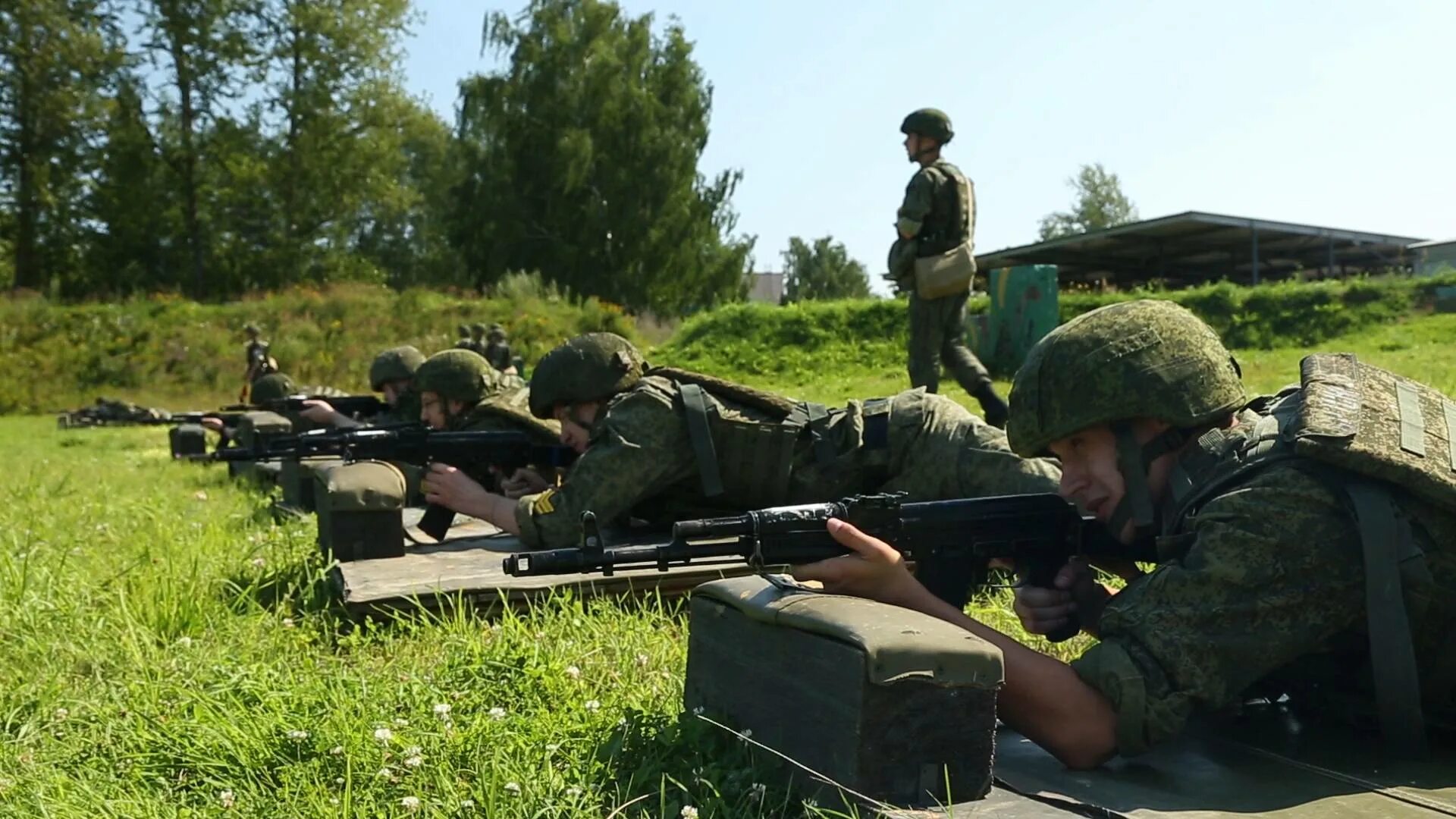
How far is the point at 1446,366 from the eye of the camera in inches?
446

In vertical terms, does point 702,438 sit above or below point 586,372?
below

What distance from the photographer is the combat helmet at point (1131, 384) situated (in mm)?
3049

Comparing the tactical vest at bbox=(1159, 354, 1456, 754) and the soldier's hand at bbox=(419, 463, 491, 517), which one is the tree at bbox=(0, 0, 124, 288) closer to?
the soldier's hand at bbox=(419, 463, 491, 517)

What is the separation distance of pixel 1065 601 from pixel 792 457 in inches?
83.9

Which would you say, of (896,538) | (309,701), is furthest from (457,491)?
(896,538)

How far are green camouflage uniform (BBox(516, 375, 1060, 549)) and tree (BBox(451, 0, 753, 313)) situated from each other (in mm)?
37349

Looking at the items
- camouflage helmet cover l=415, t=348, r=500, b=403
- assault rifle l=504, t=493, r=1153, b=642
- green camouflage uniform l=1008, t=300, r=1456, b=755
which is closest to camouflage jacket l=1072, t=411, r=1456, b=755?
green camouflage uniform l=1008, t=300, r=1456, b=755

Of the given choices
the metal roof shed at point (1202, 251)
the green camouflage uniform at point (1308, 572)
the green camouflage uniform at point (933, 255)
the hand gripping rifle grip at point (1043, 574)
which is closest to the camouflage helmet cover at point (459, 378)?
the green camouflage uniform at point (933, 255)

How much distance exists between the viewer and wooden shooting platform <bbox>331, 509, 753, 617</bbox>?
4914 mm

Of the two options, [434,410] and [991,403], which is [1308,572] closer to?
[434,410]

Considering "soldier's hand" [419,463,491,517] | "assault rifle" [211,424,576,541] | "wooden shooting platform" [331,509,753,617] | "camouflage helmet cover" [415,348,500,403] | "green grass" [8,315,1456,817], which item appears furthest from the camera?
"camouflage helmet cover" [415,348,500,403]

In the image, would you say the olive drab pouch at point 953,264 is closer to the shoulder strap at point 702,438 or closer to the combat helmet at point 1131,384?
the shoulder strap at point 702,438

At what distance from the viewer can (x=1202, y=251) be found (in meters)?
27.0

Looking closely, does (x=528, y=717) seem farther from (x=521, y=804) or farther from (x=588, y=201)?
(x=588, y=201)
